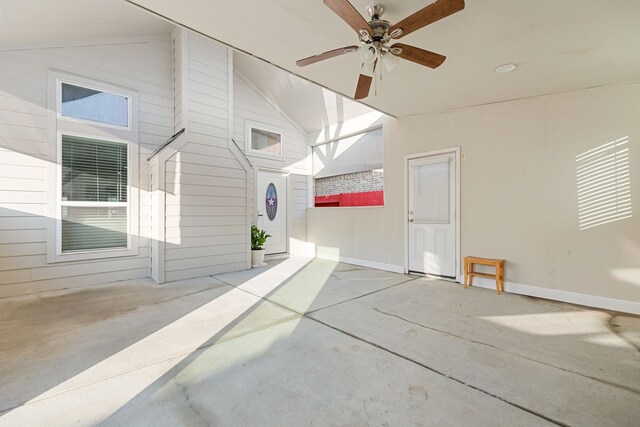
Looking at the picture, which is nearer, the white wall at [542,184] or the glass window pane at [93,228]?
the white wall at [542,184]

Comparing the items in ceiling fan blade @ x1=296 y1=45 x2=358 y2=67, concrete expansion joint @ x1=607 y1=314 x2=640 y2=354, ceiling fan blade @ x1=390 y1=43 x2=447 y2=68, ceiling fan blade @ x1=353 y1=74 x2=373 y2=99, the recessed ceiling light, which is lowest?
concrete expansion joint @ x1=607 y1=314 x2=640 y2=354

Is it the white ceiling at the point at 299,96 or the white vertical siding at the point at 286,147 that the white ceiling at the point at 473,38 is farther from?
the white vertical siding at the point at 286,147

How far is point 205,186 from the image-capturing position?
15.2 feet

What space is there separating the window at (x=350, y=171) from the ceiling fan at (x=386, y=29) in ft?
9.59

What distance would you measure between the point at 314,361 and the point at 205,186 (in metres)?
3.51

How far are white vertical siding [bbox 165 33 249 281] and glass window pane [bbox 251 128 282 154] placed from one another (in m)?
1.18

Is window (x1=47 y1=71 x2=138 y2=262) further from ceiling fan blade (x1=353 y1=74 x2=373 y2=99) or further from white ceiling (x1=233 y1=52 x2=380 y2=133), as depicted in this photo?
ceiling fan blade (x1=353 y1=74 x2=373 y2=99)

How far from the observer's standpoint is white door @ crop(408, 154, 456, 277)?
14.5 feet

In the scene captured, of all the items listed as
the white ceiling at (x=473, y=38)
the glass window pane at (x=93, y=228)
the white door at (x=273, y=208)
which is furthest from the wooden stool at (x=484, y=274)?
the glass window pane at (x=93, y=228)

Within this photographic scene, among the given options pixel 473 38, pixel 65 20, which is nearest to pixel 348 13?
pixel 473 38

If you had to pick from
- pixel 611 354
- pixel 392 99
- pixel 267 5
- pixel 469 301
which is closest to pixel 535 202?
pixel 469 301

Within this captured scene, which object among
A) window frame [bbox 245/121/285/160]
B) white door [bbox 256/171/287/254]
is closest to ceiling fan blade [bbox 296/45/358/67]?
window frame [bbox 245/121/285/160]

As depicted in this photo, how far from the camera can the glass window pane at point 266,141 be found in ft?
20.0

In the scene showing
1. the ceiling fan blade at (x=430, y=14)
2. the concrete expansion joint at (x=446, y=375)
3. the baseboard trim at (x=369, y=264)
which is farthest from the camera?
the baseboard trim at (x=369, y=264)
